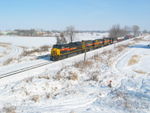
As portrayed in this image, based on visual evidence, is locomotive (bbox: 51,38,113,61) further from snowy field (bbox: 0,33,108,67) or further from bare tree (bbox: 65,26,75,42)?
bare tree (bbox: 65,26,75,42)

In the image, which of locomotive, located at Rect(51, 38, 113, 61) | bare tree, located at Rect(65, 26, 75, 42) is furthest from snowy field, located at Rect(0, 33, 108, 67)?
bare tree, located at Rect(65, 26, 75, 42)

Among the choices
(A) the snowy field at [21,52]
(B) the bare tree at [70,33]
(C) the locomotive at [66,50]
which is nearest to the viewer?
(C) the locomotive at [66,50]

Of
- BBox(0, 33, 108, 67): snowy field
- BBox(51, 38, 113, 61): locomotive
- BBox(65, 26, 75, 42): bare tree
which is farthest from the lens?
BBox(65, 26, 75, 42): bare tree

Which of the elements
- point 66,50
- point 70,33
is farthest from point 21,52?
point 70,33

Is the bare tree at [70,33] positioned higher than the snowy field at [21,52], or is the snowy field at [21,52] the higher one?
the bare tree at [70,33]

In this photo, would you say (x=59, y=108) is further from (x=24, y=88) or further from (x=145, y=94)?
(x=145, y=94)

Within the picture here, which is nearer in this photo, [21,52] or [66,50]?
[66,50]

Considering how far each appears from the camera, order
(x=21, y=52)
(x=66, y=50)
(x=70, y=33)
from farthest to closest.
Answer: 1. (x=70, y=33)
2. (x=21, y=52)
3. (x=66, y=50)

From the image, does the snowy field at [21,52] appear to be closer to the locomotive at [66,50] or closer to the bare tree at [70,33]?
the locomotive at [66,50]

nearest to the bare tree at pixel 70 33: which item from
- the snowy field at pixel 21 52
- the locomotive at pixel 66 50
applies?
the snowy field at pixel 21 52

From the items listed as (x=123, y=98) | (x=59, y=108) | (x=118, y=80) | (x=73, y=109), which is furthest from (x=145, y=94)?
(x=59, y=108)

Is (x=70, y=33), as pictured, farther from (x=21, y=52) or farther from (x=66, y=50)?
(x=66, y=50)

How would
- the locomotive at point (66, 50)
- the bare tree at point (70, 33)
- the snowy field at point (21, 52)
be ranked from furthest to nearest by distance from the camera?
the bare tree at point (70, 33), the snowy field at point (21, 52), the locomotive at point (66, 50)

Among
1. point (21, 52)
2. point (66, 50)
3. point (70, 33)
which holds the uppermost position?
point (70, 33)
